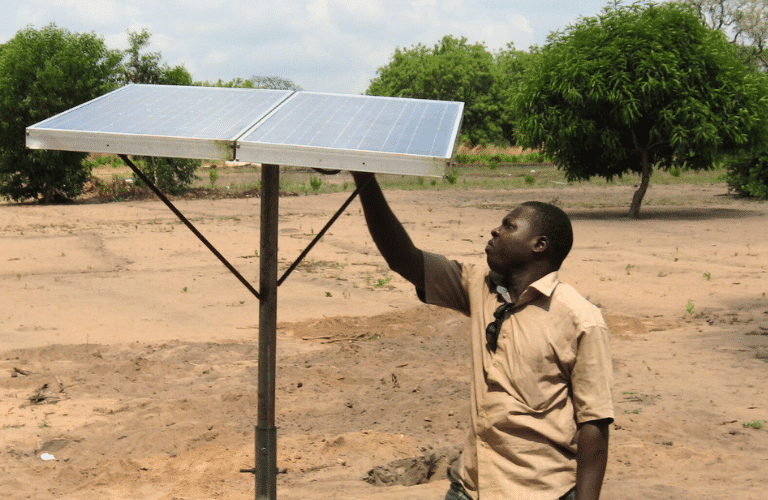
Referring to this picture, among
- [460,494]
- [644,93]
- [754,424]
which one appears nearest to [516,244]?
[460,494]

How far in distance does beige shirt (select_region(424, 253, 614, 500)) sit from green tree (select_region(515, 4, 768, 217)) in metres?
15.5

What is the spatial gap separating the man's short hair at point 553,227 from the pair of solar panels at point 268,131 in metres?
0.35

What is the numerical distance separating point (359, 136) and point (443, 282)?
23.0 inches

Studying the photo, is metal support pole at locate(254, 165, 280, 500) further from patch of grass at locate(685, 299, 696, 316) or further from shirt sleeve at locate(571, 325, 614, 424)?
patch of grass at locate(685, 299, 696, 316)

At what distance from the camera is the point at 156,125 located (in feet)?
9.01

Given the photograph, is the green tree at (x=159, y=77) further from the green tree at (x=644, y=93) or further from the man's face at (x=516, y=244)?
the man's face at (x=516, y=244)

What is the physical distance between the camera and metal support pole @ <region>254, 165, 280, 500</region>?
3.07m

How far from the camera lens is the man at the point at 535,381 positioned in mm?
2043

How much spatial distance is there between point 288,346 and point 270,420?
13.6 feet

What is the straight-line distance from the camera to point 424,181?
30.0 meters

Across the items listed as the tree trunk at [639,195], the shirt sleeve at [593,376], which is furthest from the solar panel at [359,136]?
A: the tree trunk at [639,195]

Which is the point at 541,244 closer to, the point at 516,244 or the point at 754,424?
the point at 516,244

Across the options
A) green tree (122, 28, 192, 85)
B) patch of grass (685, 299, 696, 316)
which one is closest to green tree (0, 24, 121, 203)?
green tree (122, 28, 192, 85)

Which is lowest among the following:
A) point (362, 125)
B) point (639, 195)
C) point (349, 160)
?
point (639, 195)
